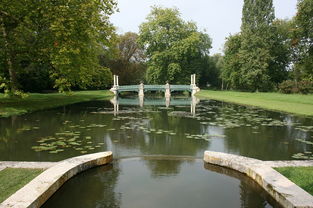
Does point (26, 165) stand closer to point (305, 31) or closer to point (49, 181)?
point (49, 181)

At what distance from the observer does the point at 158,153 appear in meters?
7.55

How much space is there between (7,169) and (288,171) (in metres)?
5.73

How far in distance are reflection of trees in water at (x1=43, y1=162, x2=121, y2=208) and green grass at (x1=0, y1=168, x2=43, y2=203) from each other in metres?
0.60

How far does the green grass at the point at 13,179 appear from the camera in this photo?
14.6 feet

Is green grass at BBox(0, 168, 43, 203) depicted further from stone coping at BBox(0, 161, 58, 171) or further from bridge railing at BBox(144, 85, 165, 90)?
bridge railing at BBox(144, 85, 165, 90)

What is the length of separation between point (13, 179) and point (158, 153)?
3.74m

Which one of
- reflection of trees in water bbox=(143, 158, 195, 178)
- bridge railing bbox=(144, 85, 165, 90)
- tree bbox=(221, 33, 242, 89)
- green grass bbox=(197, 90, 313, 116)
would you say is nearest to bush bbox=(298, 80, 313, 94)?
green grass bbox=(197, 90, 313, 116)

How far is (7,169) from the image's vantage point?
550 centimetres

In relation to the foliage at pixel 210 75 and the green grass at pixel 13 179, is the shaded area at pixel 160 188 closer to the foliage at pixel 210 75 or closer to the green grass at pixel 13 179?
the green grass at pixel 13 179

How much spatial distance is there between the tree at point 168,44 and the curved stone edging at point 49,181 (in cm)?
4524

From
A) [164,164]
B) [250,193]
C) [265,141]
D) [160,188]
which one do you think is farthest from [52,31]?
[250,193]

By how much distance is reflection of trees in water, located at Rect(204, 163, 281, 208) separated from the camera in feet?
15.1

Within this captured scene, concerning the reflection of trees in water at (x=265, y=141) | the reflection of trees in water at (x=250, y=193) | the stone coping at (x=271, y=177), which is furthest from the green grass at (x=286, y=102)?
the reflection of trees in water at (x=250, y=193)

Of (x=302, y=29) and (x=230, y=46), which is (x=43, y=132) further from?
(x=230, y=46)
